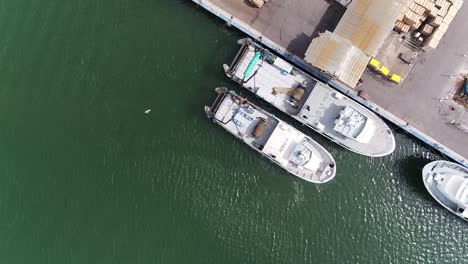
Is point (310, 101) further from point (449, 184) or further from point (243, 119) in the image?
point (449, 184)

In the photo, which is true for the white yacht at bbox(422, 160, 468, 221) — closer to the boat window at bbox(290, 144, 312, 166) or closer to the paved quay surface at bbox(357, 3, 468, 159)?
the paved quay surface at bbox(357, 3, 468, 159)

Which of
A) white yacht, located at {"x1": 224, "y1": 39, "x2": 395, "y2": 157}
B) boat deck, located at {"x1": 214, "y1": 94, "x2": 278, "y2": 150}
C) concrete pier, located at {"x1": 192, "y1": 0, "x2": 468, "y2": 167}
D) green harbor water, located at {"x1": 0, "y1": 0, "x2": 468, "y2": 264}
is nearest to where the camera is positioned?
white yacht, located at {"x1": 224, "y1": 39, "x2": 395, "y2": 157}

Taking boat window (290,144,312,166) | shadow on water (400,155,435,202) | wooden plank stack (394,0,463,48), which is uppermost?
wooden plank stack (394,0,463,48)

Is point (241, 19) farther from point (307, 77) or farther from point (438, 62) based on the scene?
point (438, 62)

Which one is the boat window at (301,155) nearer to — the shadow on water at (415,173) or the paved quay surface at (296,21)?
the paved quay surface at (296,21)

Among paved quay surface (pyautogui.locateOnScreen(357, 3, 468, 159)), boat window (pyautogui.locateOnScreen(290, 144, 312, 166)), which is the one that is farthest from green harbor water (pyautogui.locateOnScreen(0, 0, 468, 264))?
boat window (pyautogui.locateOnScreen(290, 144, 312, 166))

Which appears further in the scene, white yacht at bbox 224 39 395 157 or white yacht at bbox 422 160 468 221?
white yacht at bbox 224 39 395 157

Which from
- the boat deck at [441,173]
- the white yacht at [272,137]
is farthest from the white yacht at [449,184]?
the white yacht at [272,137]
